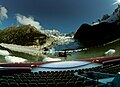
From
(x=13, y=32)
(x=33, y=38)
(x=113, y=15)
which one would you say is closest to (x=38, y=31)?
(x=33, y=38)

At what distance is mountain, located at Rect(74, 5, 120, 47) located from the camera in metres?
70.9

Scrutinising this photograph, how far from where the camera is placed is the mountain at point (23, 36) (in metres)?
89.9

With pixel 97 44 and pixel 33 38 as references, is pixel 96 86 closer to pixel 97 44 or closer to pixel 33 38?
pixel 97 44

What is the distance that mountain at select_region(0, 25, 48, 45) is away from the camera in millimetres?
89938

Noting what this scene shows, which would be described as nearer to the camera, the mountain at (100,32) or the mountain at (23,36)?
the mountain at (100,32)

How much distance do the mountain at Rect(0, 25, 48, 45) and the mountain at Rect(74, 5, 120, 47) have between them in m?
26.9

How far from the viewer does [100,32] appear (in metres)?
81.8

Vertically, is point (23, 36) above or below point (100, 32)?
above

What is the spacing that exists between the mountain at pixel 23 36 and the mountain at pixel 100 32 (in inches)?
1060

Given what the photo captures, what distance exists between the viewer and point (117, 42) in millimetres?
77750

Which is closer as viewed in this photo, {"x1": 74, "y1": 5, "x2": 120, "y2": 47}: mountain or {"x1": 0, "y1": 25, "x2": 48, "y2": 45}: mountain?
{"x1": 74, "y1": 5, "x2": 120, "y2": 47}: mountain

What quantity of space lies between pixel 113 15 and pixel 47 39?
2908 cm

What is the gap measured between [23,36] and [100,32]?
98.0 feet

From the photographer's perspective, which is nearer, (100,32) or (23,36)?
(100,32)
